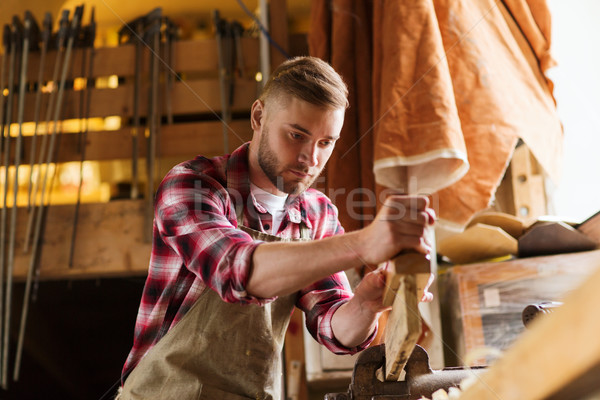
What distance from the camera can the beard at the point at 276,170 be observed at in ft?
4.55

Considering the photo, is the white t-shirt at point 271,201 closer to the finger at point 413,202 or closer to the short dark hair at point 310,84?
the short dark hair at point 310,84

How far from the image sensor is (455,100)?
82.0 inches

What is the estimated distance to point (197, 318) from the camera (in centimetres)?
136

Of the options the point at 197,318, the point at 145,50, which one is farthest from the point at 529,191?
the point at 145,50

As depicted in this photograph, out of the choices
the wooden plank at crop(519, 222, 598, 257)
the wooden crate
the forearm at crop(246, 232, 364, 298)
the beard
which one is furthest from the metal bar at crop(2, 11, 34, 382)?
the wooden plank at crop(519, 222, 598, 257)

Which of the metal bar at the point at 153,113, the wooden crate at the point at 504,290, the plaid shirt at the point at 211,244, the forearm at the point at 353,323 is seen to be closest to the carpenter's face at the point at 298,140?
the plaid shirt at the point at 211,244

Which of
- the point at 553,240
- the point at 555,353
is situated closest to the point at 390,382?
the point at 555,353

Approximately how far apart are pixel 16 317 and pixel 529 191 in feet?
9.19

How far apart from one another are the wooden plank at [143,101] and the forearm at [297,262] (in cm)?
202

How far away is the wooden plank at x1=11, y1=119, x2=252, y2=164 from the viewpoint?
2973 mm

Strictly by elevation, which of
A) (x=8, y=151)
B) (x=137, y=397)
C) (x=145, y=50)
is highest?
(x=145, y=50)

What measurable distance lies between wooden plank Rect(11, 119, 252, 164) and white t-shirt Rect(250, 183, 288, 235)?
1480 millimetres

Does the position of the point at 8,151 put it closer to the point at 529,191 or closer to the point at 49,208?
the point at 49,208

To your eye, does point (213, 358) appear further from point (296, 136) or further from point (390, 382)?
point (296, 136)
